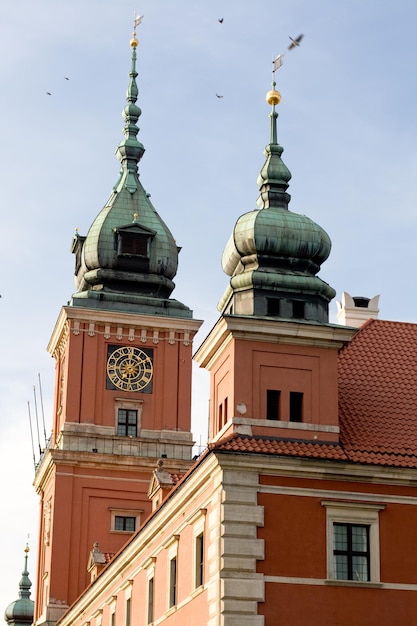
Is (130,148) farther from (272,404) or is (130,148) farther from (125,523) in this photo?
(272,404)

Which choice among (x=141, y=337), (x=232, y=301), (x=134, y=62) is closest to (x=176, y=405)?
(x=141, y=337)

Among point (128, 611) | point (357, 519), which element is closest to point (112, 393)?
point (128, 611)

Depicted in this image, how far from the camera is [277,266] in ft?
107

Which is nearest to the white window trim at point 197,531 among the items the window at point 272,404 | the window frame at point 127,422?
the window at point 272,404

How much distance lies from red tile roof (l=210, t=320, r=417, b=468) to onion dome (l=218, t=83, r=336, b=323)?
1648mm

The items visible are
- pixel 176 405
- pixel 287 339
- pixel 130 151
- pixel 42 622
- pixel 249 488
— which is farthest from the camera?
pixel 130 151

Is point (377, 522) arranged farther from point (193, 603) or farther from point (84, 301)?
point (84, 301)

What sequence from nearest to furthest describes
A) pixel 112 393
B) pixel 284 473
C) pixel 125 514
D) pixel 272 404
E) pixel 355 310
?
pixel 284 473, pixel 272 404, pixel 355 310, pixel 125 514, pixel 112 393

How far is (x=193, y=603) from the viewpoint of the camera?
97.5ft

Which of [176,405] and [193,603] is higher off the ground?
[176,405]

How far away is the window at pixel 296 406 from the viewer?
101 feet

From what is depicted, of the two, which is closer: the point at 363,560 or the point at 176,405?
the point at 363,560

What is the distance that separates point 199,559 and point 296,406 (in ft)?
12.6

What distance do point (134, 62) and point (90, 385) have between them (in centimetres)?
1699
